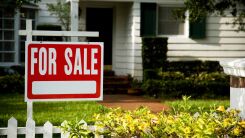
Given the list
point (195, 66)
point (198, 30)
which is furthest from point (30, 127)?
point (198, 30)

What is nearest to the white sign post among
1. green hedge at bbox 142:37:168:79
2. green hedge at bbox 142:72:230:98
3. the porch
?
green hedge at bbox 142:72:230:98

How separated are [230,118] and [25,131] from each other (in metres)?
1.97

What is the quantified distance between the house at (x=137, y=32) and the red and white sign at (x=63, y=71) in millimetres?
11719

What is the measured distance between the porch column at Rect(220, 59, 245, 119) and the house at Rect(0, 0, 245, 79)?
11.8m

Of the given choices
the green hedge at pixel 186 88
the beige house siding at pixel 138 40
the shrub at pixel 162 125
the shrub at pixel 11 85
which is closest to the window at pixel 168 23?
the beige house siding at pixel 138 40

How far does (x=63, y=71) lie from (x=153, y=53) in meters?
11.2

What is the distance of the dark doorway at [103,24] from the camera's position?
1788 cm

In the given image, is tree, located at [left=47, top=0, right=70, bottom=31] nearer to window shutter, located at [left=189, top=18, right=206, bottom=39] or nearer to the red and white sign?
window shutter, located at [left=189, top=18, right=206, bottom=39]

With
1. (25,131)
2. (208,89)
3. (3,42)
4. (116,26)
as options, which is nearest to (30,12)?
(3,42)

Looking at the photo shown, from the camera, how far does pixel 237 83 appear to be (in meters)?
4.67

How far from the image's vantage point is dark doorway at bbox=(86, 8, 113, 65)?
17875 mm

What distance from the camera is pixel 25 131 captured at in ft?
15.6

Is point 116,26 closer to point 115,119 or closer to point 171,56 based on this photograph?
point 171,56

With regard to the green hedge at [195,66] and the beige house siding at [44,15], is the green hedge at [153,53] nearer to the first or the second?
the green hedge at [195,66]
